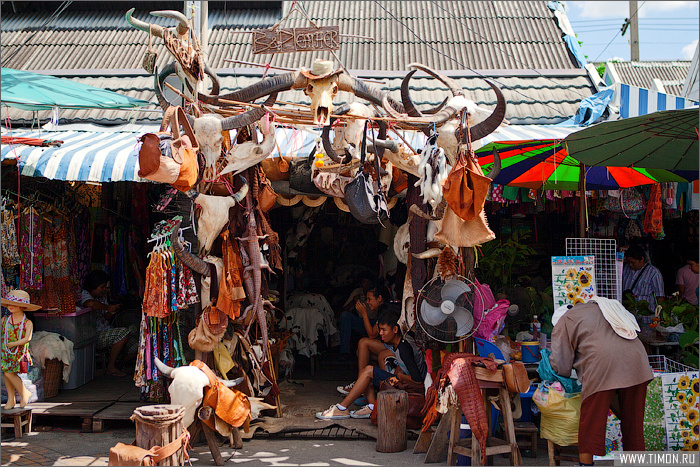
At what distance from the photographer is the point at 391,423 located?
560 centimetres

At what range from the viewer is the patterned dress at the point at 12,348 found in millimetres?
6145

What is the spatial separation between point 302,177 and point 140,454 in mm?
3223

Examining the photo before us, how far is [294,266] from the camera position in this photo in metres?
9.34

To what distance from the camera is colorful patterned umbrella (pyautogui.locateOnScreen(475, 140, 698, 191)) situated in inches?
261

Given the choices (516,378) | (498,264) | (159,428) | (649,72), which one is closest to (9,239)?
(159,428)

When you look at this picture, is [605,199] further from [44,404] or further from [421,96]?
[44,404]

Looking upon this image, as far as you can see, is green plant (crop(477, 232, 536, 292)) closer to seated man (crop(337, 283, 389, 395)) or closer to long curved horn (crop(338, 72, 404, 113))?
seated man (crop(337, 283, 389, 395))

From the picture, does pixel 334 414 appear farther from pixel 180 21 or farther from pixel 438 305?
pixel 180 21

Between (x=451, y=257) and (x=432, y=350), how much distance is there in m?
0.99

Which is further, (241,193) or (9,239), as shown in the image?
(9,239)

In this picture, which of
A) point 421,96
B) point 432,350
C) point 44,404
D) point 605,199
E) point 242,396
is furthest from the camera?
point 421,96

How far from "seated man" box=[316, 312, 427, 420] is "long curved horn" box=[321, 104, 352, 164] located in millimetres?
2060

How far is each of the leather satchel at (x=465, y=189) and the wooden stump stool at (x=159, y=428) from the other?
9.13ft

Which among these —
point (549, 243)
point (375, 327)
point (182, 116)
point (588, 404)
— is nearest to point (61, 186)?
point (182, 116)
